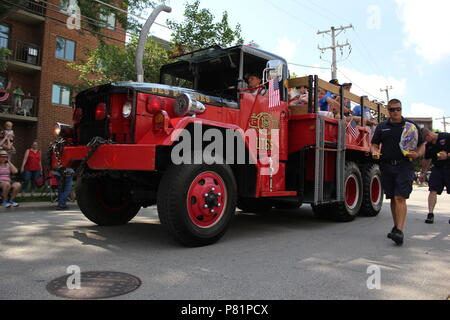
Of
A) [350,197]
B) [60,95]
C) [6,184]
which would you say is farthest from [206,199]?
[60,95]

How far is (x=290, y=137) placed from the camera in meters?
6.35

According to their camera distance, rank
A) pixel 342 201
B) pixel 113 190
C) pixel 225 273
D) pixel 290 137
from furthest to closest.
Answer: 1. pixel 342 201
2. pixel 290 137
3. pixel 113 190
4. pixel 225 273

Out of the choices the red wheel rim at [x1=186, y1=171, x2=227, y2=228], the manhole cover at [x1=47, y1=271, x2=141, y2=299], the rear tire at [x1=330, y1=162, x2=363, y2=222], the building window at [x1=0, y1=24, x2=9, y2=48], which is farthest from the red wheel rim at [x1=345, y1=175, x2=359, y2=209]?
the building window at [x1=0, y1=24, x2=9, y2=48]

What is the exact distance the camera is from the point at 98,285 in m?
3.10

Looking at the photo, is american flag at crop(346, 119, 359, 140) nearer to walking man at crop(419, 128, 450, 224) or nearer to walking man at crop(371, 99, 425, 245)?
walking man at crop(419, 128, 450, 224)

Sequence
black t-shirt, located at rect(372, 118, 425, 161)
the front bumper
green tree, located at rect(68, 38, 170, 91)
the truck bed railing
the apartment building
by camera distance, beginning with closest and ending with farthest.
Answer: the front bumper → black t-shirt, located at rect(372, 118, 425, 161) → the truck bed railing → green tree, located at rect(68, 38, 170, 91) → the apartment building

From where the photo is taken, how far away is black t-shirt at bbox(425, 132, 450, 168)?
7184 millimetres

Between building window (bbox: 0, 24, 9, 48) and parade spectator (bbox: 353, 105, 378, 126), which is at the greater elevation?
building window (bbox: 0, 24, 9, 48)

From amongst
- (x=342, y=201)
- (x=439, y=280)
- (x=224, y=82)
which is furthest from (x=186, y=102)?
(x=342, y=201)

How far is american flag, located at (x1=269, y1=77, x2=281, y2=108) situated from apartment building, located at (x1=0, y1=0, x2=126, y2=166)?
14.8 metres

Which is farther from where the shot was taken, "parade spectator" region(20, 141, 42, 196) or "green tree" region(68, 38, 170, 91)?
"green tree" region(68, 38, 170, 91)

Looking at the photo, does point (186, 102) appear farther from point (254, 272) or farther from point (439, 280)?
point (439, 280)

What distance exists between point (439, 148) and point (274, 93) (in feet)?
12.2

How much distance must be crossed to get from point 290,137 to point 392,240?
2.22 metres
